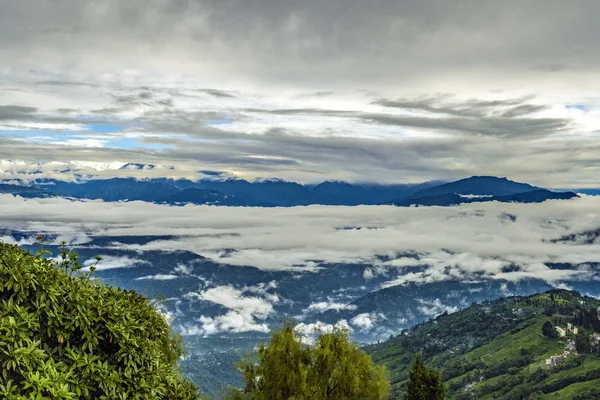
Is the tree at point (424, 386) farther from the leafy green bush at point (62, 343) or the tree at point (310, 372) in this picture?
the leafy green bush at point (62, 343)

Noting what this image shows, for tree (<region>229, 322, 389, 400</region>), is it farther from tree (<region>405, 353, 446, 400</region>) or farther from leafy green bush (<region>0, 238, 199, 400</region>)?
leafy green bush (<region>0, 238, 199, 400</region>)

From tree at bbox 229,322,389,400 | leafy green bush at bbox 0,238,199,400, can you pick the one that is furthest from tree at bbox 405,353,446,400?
leafy green bush at bbox 0,238,199,400

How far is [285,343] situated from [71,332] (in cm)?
2848

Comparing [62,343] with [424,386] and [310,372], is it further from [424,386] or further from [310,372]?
[424,386]

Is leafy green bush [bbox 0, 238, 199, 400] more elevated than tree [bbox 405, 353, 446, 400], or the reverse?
leafy green bush [bbox 0, 238, 199, 400]

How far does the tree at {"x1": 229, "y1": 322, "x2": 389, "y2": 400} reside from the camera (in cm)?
4003

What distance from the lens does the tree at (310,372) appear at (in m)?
40.0

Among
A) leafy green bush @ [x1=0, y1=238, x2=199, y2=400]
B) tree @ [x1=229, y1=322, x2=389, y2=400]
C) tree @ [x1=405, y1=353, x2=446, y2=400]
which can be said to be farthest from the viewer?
tree @ [x1=405, y1=353, x2=446, y2=400]

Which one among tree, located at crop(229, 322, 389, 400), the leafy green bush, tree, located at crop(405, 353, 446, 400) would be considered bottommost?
tree, located at crop(405, 353, 446, 400)

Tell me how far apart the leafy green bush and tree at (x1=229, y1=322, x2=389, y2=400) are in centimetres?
2558

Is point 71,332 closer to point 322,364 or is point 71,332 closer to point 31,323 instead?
point 31,323

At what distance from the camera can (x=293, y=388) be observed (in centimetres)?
3975

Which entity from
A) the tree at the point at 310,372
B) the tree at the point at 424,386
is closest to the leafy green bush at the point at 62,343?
the tree at the point at 310,372

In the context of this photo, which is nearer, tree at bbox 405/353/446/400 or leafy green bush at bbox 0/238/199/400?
leafy green bush at bbox 0/238/199/400
